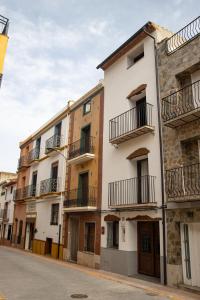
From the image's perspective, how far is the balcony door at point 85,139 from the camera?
18281mm

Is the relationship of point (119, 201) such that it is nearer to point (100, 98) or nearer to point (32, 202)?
point (100, 98)

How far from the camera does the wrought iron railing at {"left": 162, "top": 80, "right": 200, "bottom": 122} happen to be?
449 inches

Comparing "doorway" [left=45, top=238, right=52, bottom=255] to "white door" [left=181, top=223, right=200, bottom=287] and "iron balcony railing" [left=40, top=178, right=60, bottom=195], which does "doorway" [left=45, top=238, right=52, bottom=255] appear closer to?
"iron balcony railing" [left=40, top=178, right=60, bottom=195]

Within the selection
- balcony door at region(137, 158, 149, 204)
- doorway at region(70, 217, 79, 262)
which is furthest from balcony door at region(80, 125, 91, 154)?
balcony door at region(137, 158, 149, 204)

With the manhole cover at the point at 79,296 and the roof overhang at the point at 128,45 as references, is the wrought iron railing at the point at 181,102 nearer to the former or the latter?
the roof overhang at the point at 128,45

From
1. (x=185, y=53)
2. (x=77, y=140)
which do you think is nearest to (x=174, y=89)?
(x=185, y=53)

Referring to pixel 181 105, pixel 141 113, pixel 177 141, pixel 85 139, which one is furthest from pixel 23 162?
pixel 181 105

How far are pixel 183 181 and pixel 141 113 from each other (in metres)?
5.03

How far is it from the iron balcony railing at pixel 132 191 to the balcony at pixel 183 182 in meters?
1.27

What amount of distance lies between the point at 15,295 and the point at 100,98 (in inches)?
493

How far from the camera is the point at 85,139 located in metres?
19.2

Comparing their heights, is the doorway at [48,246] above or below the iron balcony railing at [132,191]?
below

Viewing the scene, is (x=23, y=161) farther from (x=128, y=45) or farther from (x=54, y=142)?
(x=128, y=45)

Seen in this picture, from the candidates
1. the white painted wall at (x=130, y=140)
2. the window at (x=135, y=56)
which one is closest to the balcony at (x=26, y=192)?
the white painted wall at (x=130, y=140)
